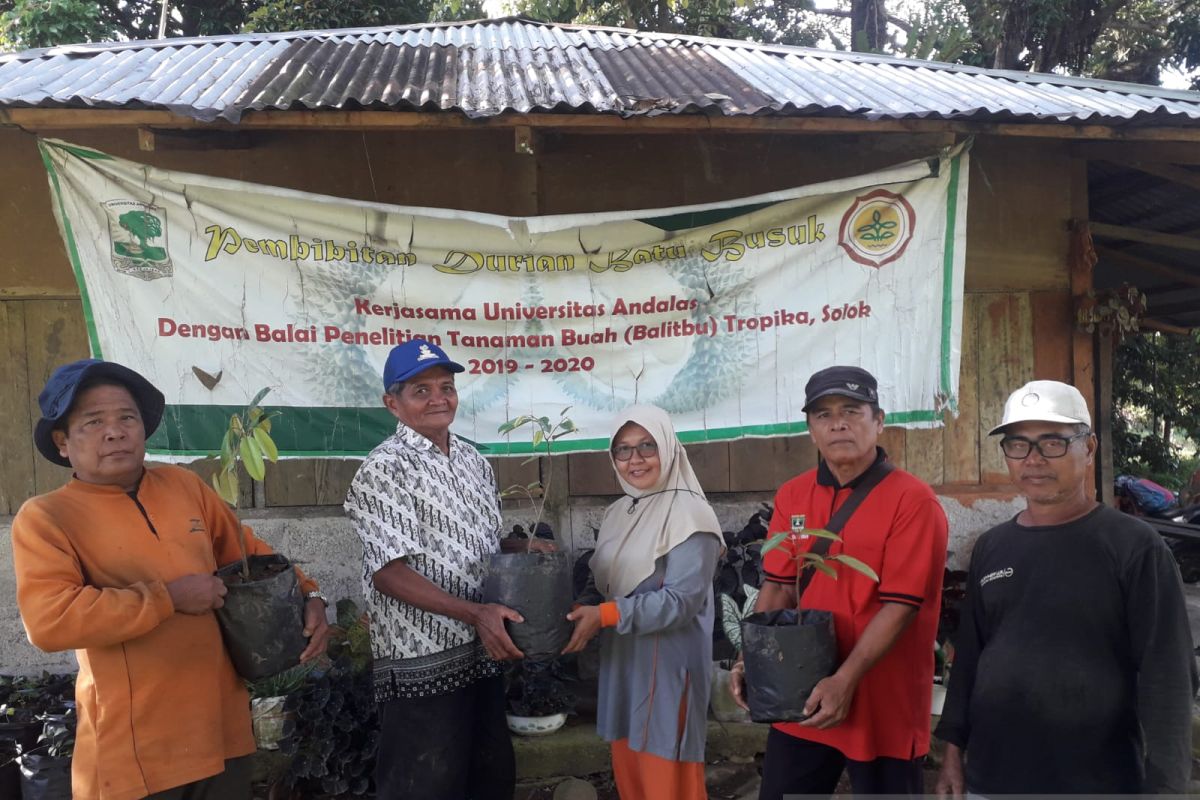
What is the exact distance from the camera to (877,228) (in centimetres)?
367

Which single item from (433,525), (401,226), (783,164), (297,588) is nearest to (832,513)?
(433,525)

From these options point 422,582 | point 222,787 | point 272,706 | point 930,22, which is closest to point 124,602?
point 222,787

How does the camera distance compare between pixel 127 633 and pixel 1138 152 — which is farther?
pixel 1138 152

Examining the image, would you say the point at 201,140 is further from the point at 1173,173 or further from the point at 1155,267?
the point at 1155,267

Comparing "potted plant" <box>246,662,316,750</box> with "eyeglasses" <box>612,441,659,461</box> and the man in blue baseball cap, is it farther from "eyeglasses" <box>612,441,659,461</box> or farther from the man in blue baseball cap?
Result: "eyeglasses" <box>612,441,659,461</box>

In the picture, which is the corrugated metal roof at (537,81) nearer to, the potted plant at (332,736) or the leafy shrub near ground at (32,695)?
the potted plant at (332,736)

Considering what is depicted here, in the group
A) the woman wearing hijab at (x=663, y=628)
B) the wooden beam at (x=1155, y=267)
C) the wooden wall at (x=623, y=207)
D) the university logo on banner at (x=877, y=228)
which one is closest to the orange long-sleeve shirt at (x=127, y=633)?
the woman wearing hijab at (x=663, y=628)

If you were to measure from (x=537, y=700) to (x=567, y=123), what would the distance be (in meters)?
2.60

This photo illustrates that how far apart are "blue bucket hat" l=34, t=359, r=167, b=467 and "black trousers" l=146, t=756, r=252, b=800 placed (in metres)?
0.89

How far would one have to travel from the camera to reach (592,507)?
423 cm

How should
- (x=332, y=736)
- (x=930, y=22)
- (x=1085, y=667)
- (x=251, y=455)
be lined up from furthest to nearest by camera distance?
(x=930, y=22) < (x=332, y=736) < (x=251, y=455) < (x=1085, y=667)

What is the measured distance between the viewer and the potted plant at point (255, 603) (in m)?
2.06

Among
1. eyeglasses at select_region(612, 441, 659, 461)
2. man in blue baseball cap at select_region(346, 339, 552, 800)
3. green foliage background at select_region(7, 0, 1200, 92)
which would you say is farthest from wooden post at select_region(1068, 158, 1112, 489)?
green foliage background at select_region(7, 0, 1200, 92)

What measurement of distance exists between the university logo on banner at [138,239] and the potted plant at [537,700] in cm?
244
